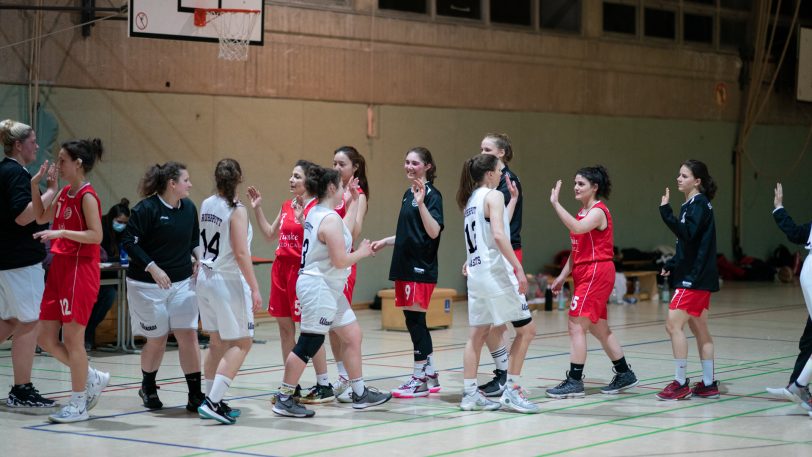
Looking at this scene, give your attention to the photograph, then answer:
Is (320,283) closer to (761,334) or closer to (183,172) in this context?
(183,172)

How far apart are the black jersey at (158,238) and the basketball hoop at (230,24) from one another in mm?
5834

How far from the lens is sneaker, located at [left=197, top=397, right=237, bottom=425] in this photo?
24.7 feet

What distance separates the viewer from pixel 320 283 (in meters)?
7.72

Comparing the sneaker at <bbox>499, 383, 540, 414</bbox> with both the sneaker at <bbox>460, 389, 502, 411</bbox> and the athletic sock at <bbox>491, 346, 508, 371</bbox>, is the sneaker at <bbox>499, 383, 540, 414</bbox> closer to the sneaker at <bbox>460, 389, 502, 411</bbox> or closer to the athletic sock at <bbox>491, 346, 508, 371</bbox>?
the sneaker at <bbox>460, 389, 502, 411</bbox>

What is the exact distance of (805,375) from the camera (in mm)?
7910

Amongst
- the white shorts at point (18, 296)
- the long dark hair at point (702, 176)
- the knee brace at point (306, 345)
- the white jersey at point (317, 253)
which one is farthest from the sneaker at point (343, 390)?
the long dark hair at point (702, 176)

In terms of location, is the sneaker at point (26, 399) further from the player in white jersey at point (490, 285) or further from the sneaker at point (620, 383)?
the sneaker at point (620, 383)

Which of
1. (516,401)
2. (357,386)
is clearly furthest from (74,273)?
(516,401)

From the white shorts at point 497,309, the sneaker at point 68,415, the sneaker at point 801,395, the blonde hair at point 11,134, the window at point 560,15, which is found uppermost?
the window at point 560,15

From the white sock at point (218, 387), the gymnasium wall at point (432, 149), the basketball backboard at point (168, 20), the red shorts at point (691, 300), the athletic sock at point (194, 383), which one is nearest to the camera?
the white sock at point (218, 387)

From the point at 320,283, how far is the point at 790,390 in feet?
11.4

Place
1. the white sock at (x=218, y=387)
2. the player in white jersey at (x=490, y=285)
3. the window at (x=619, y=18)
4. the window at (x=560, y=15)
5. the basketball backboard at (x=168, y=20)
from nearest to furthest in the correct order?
1. the white sock at (x=218, y=387)
2. the player in white jersey at (x=490, y=285)
3. the basketball backboard at (x=168, y=20)
4. the window at (x=560, y=15)
5. the window at (x=619, y=18)

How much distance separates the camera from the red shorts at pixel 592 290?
870cm

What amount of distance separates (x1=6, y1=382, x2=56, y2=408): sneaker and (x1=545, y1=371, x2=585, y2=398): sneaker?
12.7 feet
